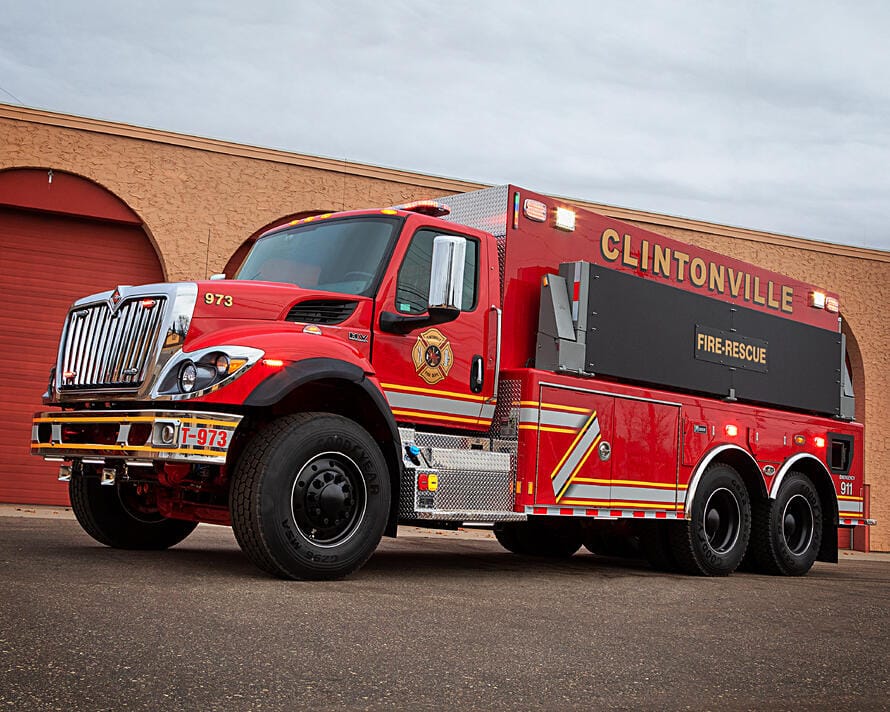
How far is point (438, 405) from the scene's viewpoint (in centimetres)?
819

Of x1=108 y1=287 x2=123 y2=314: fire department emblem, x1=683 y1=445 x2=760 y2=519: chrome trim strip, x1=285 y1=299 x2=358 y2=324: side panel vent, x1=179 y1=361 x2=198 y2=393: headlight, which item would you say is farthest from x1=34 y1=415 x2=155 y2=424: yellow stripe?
x1=683 y1=445 x2=760 y2=519: chrome trim strip

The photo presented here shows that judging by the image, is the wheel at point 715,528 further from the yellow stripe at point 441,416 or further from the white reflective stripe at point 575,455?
the yellow stripe at point 441,416

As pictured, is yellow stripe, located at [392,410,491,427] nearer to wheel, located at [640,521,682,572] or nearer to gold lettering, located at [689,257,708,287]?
wheel, located at [640,521,682,572]

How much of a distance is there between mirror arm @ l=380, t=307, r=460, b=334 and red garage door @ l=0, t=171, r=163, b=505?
10.8 meters

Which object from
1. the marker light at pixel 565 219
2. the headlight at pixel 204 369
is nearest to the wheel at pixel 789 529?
the marker light at pixel 565 219

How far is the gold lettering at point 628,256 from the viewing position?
10109 mm

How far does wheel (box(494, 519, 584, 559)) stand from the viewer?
37.7 feet

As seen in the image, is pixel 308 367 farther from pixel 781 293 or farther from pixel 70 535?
pixel 781 293

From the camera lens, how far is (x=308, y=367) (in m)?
6.94

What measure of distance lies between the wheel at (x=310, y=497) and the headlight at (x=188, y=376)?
58 cm

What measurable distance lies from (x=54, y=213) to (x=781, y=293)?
1162cm

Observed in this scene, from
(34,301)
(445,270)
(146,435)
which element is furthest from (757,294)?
(34,301)

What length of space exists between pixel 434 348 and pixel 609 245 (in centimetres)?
270

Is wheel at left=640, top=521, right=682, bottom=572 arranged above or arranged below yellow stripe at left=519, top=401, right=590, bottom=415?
below
